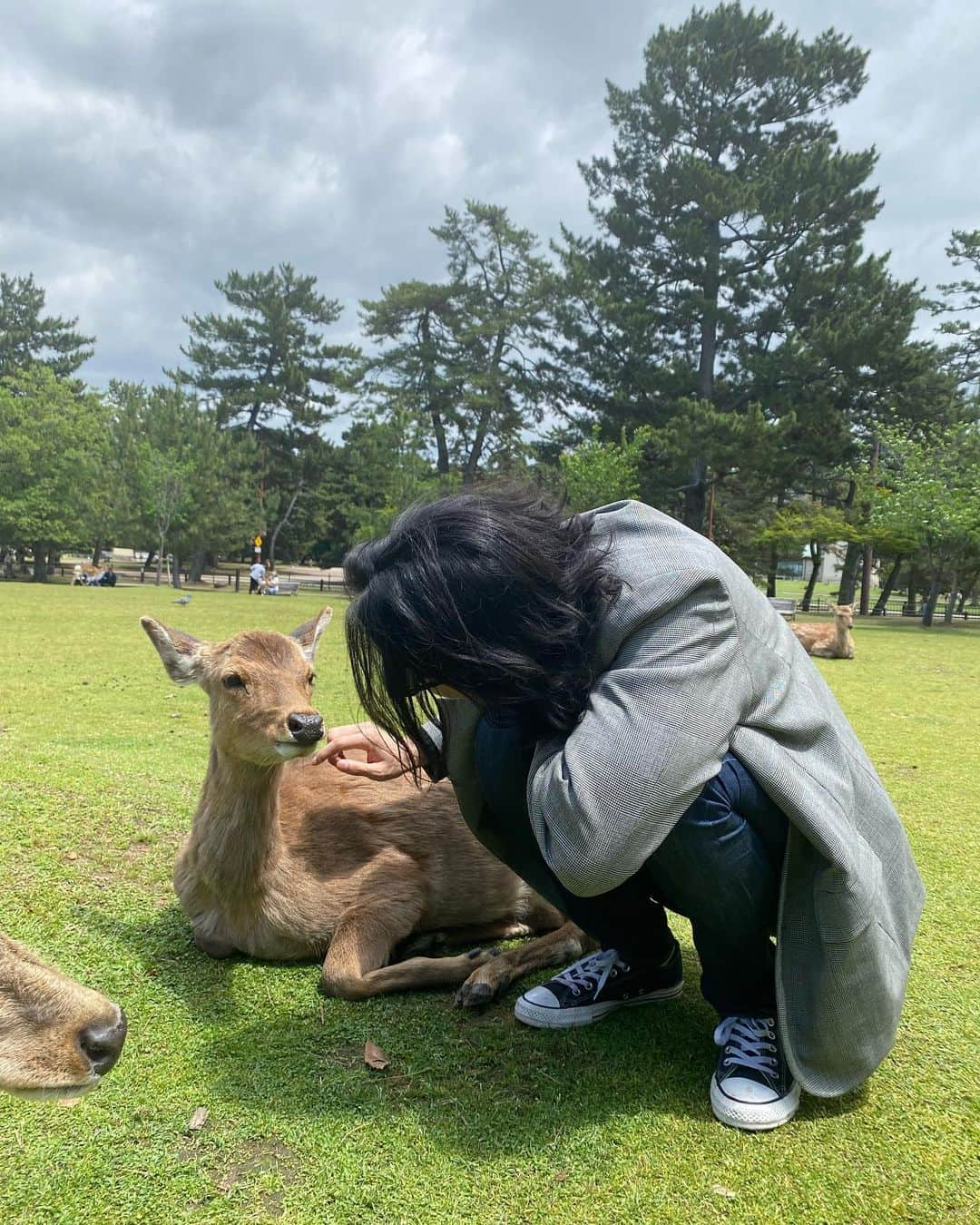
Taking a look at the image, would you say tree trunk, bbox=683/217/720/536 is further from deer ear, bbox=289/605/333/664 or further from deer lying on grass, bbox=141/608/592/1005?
deer lying on grass, bbox=141/608/592/1005

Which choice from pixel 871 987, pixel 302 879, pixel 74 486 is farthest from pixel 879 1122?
pixel 74 486

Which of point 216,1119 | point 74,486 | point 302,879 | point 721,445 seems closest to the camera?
point 216,1119

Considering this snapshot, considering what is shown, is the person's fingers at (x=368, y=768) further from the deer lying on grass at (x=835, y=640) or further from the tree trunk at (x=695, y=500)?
the tree trunk at (x=695, y=500)

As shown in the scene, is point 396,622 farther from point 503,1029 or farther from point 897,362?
point 897,362

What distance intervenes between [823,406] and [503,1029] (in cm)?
2840

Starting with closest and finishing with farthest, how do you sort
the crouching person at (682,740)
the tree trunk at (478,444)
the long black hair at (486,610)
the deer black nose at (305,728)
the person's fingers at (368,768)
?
the crouching person at (682,740)
the long black hair at (486,610)
the deer black nose at (305,728)
the person's fingers at (368,768)
the tree trunk at (478,444)

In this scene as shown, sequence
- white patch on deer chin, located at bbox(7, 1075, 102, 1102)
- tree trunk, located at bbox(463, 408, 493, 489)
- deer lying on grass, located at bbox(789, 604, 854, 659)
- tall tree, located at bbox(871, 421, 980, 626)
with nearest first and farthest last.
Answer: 1. white patch on deer chin, located at bbox(7, 1075, 102, 1102)
2. deer lying on grass, located at bbox(789, 604, 854, 659)
3. tall tree, located at bbox(871, 421, 980, 626)
4. tree trunk, located at bbox(463, 408, 493, 489)

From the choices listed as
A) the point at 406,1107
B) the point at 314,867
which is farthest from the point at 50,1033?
the point at 314,867

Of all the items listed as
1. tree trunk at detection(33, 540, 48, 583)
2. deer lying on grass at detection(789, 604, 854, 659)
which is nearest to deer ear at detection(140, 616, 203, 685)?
deer lying on grass at detection(789, 604, 854, 659)

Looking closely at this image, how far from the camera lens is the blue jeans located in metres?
1.88

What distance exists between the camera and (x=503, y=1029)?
2.40 meters

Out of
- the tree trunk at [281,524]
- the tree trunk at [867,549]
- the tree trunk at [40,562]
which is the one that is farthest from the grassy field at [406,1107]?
the tree trunk at [281,524]

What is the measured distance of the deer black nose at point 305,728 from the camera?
8.82ft

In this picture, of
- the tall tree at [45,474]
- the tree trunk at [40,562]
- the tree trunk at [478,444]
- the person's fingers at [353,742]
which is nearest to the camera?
the person's fingers at [353,742]
